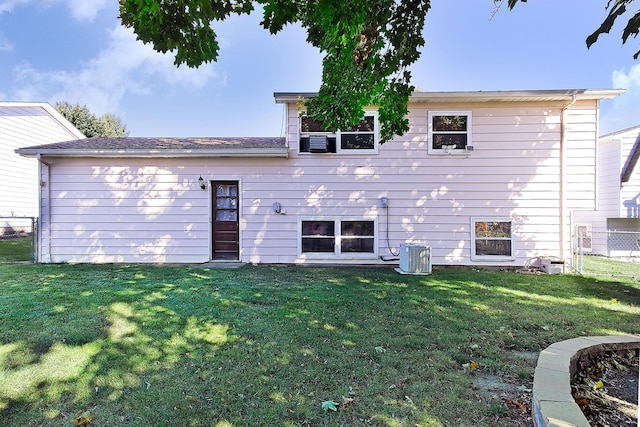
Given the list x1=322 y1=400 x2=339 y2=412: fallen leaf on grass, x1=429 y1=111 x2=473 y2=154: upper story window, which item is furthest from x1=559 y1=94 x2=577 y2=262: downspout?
x1=322 y1=400 x2=339 y2=412: fallen leaf on grass

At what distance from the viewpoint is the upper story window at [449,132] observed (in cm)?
817

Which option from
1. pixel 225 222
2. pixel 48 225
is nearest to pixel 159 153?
pixel 225 222

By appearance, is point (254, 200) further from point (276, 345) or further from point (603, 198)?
point (603, 198)

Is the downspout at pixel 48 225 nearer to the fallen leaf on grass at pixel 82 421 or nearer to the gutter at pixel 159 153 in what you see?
the gutter at pixel 159 153

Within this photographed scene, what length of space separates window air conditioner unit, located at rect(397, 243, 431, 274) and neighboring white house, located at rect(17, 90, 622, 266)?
761 mm

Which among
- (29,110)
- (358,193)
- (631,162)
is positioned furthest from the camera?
(29,110)

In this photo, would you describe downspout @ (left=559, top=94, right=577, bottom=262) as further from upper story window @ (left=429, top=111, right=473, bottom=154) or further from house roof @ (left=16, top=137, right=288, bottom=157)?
house roof @ (left=16, top=137, right=288, bottom=157)

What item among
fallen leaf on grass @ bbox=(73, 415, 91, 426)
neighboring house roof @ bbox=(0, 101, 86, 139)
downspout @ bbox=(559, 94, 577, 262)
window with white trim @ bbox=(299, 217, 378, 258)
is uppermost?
neighboring house roof @ bbox=(0, 101, 86, 139)

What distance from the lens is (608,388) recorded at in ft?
8.15

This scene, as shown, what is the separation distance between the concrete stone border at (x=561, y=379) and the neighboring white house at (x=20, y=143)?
52.1ft

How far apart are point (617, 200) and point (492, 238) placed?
6805 millimetres

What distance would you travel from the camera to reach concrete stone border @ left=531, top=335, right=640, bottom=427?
172 cm

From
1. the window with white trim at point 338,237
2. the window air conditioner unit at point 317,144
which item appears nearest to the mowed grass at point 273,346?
the window with white trim at point 338,237

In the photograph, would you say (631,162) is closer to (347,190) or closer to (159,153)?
(347,190)
